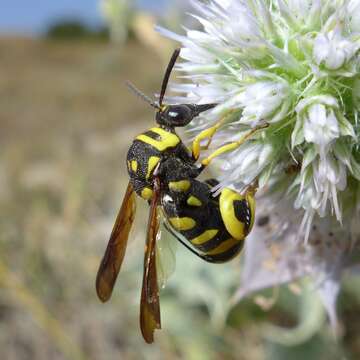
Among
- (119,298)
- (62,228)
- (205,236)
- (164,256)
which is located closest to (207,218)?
(205,236)

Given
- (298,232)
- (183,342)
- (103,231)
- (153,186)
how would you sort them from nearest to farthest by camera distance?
(153,186)
(298,232)
(183,342)
(103,231)

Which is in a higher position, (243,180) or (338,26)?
(338,26)

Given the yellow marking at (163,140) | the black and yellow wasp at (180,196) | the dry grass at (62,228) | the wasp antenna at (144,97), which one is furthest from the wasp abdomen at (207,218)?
the dry grass at (62,228)

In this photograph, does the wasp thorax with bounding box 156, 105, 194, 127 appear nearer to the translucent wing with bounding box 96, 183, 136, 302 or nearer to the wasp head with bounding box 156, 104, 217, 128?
the wasp head with bounding box 156, 104, 217, 128

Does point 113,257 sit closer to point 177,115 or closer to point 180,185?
point 180,185

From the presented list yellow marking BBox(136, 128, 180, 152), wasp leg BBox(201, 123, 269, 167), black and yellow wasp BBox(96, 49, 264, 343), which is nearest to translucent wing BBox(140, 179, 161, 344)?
black and yellow wasp BBox(96, 49, 264, 343)

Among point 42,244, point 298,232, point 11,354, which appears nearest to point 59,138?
point 42,244

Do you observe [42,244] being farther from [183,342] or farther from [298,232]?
[298,232]
